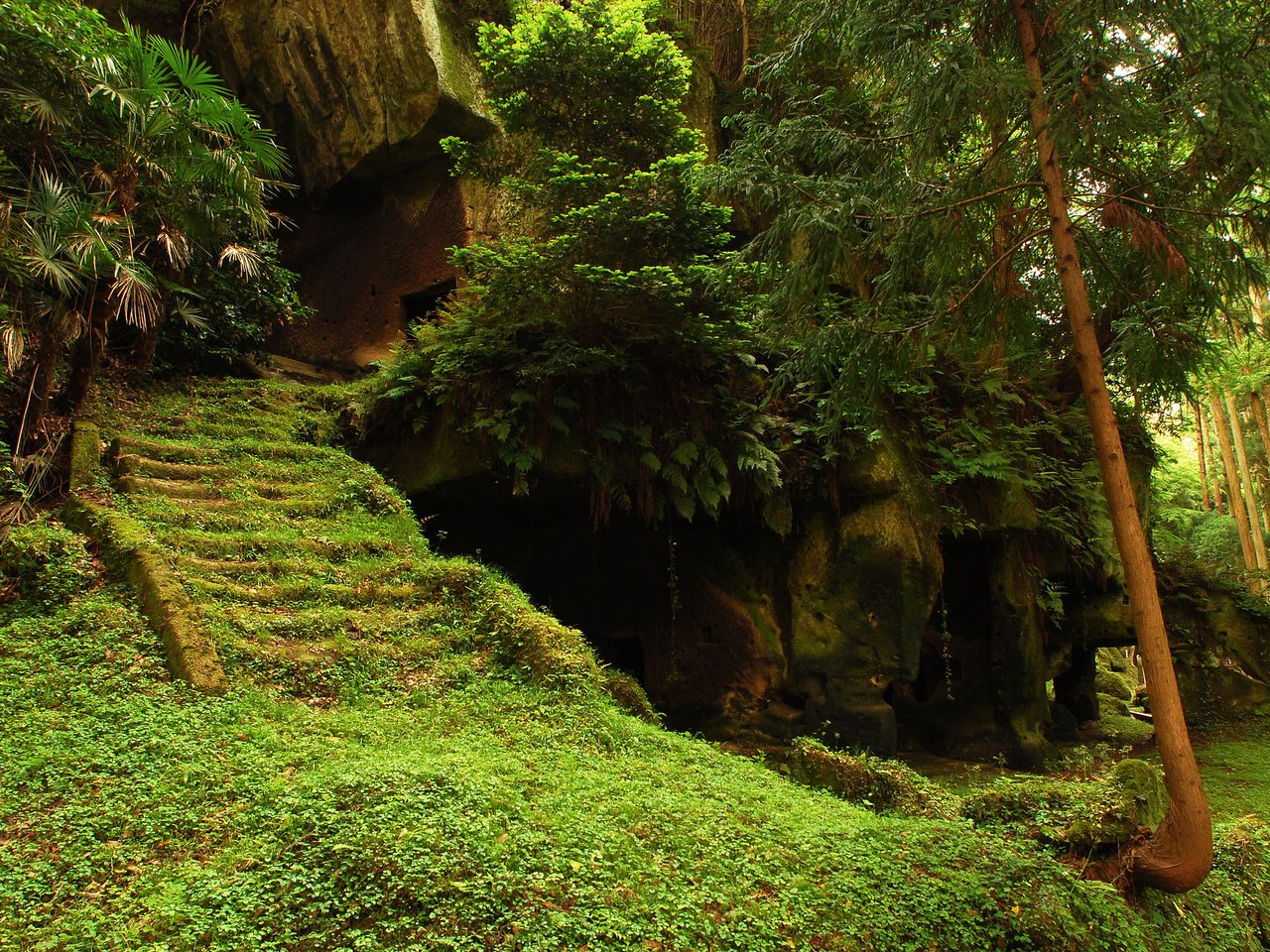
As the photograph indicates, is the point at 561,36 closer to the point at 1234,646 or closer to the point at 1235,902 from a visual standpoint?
the point at 1235,902

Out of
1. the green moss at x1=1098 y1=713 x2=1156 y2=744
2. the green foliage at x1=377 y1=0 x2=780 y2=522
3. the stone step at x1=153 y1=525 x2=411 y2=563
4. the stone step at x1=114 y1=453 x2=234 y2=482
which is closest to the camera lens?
the stone step at x1=153 y1=525 x2=411 y2=563

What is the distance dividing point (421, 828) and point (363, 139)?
1348 centimetres

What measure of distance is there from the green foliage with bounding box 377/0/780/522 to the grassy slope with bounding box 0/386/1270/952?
313 cm

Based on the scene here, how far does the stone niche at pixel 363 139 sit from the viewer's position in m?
13.2

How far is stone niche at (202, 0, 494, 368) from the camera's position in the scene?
13195 millimetres

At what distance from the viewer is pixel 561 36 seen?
8859 mm

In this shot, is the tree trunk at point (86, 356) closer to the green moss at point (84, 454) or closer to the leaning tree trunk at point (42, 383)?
the green moss at point (84, 454)

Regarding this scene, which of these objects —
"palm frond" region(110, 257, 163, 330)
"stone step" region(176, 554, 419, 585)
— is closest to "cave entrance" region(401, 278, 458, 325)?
"palm frond" region(110, 257, 163, 330)

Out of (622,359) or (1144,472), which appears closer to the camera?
(622,359)

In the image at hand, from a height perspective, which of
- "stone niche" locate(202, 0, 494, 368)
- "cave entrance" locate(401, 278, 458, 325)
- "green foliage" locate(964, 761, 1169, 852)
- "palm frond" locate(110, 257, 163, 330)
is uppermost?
"stone niche" locate(202, 0, 494, 368)

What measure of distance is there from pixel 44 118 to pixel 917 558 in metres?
11.1

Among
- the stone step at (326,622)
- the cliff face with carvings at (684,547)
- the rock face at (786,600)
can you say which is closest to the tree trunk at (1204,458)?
the cliff face with carvings at (684,547)

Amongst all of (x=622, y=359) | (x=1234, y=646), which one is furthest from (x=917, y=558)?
(x=1234, y=646)

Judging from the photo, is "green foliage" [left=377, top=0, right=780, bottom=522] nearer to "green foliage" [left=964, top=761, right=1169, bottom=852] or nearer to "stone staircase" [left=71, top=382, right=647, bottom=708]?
"stone staircase" [left=71, top=382, right=647, bottom=708]
